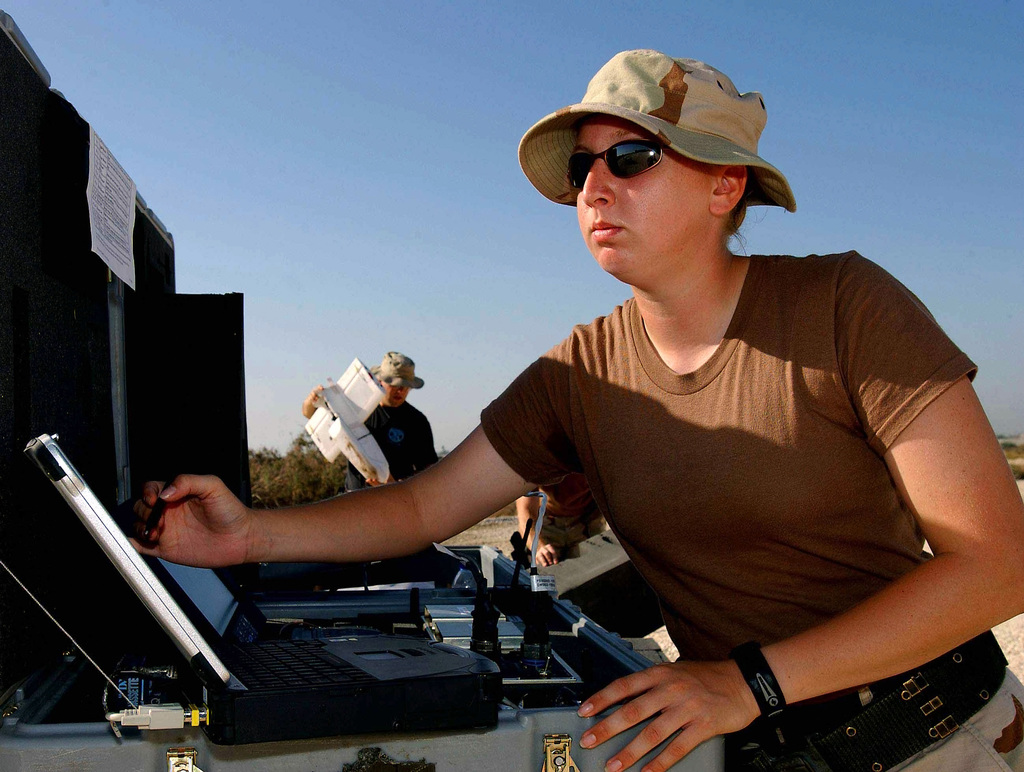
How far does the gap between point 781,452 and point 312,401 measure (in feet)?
16.4

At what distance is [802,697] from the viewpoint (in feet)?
4.58

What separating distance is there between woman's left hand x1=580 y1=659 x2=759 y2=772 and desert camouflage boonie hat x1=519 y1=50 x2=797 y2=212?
95cm

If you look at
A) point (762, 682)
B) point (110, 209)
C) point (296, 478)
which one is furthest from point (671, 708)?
point (296, 478)

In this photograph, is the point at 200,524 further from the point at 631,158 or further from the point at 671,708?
the point at 631,158

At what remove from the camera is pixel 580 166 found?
6.19 feet

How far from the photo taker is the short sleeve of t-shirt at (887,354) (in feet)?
4.91

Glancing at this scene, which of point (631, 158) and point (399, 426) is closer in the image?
point (631, 158)

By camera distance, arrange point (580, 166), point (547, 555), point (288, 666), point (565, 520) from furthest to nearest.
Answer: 1. point (565, 520)
2. point (547, 555)
3. point (580, 166)
4. point (288, 666)

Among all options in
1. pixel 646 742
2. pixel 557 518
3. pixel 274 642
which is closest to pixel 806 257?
pixel 646 742

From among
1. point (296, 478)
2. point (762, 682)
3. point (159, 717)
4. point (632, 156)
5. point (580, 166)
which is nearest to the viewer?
point (159, 717)

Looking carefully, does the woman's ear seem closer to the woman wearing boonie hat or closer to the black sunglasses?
the woman wearing boonie hat

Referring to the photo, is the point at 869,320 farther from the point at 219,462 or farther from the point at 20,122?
the point at 219,462

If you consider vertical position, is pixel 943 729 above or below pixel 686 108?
below

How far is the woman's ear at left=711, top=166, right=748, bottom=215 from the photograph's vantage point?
1876 mm
